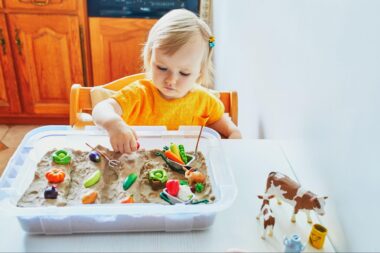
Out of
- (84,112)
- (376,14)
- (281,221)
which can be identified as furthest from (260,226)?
(84,112)

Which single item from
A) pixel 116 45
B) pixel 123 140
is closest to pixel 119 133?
pixel 123 140

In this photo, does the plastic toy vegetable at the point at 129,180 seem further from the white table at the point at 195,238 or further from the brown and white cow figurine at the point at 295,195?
the brown and white cow figurine at the point at 295,195

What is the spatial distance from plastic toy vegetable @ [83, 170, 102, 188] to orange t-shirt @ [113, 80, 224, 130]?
13.5 inches

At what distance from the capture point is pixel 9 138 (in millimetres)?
1979

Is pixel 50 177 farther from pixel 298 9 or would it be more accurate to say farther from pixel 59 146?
pixel 298 9

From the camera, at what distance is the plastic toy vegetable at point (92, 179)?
60 cm

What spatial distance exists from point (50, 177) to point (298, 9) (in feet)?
1.83

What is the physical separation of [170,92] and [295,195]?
483mm

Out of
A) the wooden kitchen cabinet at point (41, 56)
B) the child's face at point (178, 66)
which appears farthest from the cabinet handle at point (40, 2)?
the child's face at point (178, 66)

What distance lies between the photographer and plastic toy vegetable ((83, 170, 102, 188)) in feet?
1.98

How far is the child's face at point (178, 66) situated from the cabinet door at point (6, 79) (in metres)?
1.31

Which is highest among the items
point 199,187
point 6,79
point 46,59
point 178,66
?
point 178,66

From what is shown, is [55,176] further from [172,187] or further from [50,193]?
[172,187]

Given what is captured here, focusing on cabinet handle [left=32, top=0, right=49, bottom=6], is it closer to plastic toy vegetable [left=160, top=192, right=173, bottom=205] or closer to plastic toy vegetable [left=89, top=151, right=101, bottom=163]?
plastic toy vegetable [left=89, top=151, right=101, bottom=163]
